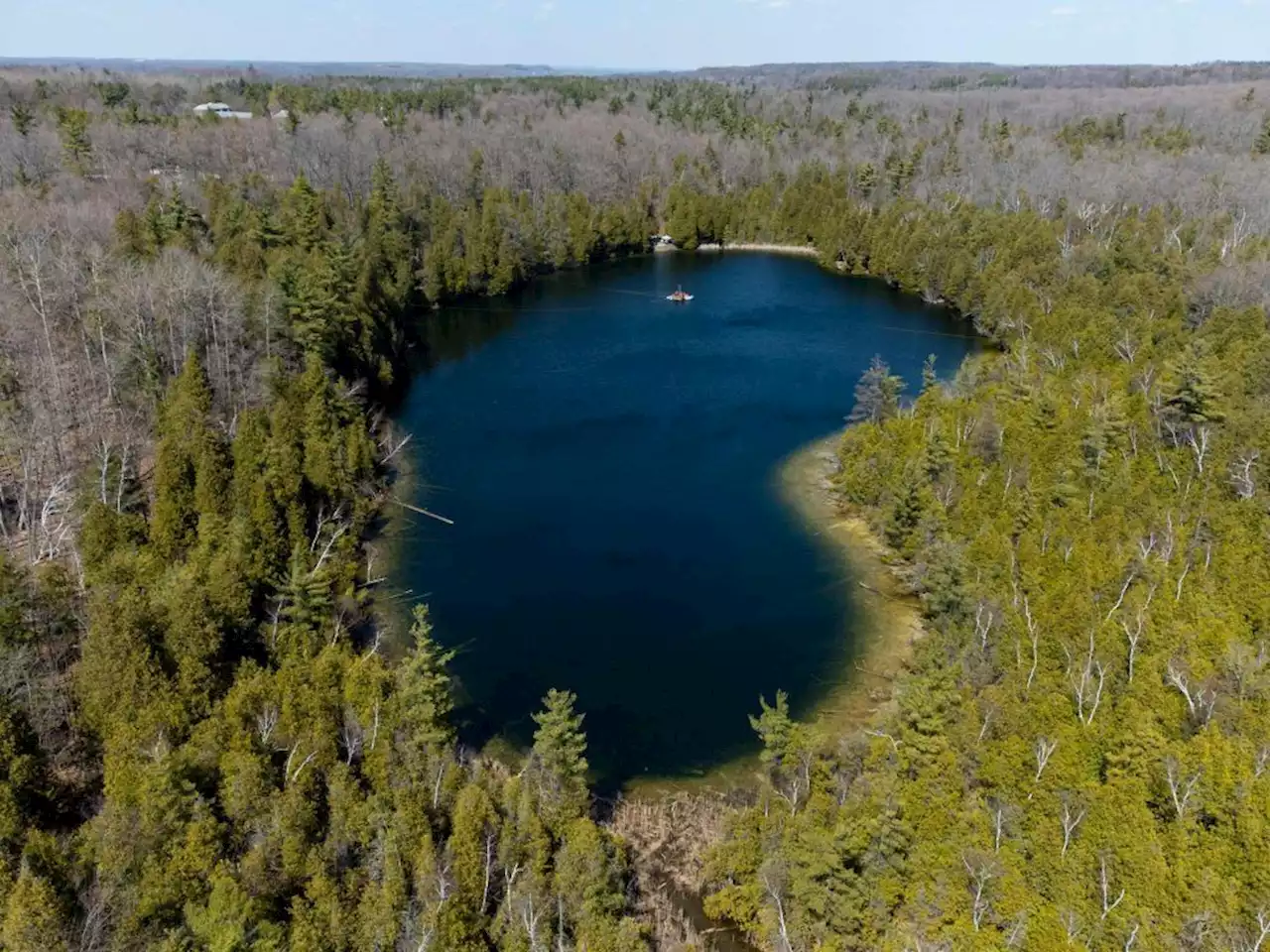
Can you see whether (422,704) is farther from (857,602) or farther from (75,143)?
(75,143)

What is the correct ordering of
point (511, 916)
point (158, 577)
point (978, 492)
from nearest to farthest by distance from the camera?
point (511, 916) → point (158, 577) → point (978, 492)

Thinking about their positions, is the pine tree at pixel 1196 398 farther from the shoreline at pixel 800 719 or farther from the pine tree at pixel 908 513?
the shoreline at pixel 800 719

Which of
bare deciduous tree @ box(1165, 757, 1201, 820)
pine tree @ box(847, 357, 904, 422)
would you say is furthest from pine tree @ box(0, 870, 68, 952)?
pine tree @ box(847, 357, 904, 422)

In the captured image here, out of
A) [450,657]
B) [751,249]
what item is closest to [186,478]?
[450,657]

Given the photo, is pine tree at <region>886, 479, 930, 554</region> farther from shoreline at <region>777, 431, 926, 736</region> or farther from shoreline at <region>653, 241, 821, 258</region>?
shoreline at <region>653, 241, 821, 258</region>

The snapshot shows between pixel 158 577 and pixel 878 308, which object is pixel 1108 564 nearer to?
pixel 158 577

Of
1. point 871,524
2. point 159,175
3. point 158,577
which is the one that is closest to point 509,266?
point 159,175

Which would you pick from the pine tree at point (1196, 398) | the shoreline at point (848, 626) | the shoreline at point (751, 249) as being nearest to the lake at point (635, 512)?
the shoreline at point (848, 626)
